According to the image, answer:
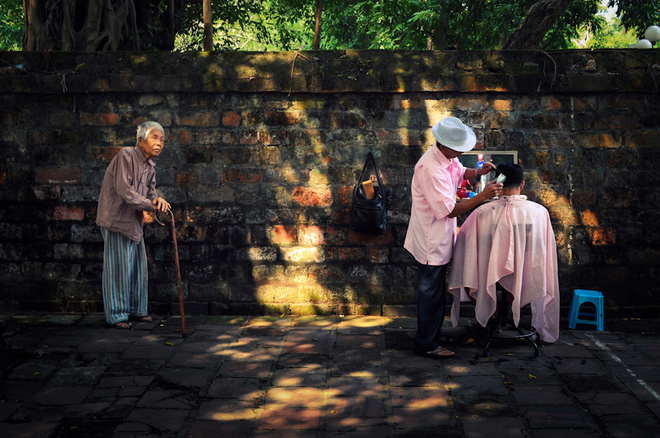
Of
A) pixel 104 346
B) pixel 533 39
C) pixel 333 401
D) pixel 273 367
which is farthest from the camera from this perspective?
pixel 533 39

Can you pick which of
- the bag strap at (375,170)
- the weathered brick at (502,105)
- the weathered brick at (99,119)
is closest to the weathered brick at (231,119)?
the weathered brick at (99,119)

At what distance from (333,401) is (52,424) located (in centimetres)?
166

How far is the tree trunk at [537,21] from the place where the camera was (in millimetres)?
8711

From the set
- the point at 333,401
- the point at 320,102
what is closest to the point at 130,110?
the point at 320,102

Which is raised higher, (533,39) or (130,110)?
(533,39)

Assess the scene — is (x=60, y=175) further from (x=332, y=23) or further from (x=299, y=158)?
(x=332, y=23)

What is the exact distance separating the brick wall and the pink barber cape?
107 centimetres

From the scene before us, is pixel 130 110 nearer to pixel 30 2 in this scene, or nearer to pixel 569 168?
pixel 30 2

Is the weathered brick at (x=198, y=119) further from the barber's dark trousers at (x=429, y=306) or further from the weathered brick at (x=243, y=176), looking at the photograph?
the barber's dark trousers at (x=429, y=306)

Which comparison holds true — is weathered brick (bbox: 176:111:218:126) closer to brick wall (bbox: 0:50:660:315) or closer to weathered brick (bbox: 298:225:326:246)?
brick wall (bbox: 0:50:660:315)

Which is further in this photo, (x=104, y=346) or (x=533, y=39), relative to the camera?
(x=533, y=39)

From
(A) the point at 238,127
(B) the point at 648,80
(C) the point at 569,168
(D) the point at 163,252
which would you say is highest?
(B) the point at 648,80

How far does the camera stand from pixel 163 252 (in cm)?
583

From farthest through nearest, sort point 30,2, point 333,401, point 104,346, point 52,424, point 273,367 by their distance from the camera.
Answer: point 30,2 → point 104,346 → point 273,367 → point 333,401 → point 52,424
